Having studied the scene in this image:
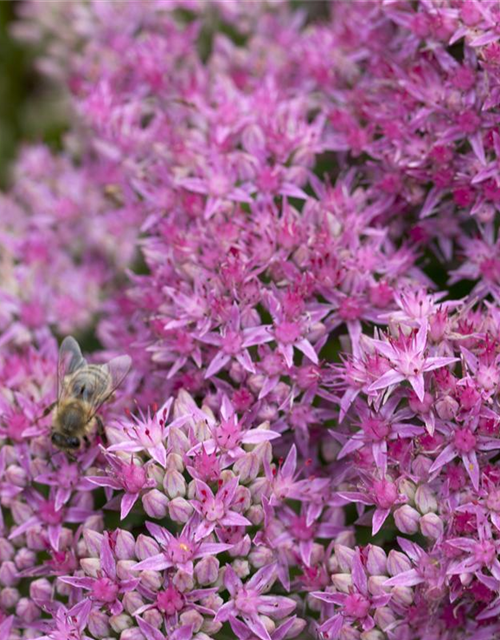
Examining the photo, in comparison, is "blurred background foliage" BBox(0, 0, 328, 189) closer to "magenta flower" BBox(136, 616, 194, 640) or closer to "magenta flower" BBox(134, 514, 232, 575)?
"magenta flower" BBox(134, 514, 232, 575)

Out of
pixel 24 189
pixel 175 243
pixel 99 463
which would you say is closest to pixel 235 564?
pixel 99 463

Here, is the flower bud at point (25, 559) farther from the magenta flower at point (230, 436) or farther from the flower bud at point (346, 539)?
the flower bud at point (346, 539)

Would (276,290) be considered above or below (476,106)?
below

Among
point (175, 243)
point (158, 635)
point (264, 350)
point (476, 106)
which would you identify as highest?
point (476, 106)

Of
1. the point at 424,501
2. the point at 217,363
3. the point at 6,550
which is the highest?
the point at 217,363

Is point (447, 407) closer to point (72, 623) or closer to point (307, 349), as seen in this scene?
point (307, 349)

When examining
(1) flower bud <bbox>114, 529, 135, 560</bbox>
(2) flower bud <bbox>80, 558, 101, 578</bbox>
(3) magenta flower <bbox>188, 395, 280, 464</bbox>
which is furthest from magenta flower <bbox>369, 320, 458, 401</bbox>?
(2) flower bud <bbox>80, 558, 101, 578</bbox>

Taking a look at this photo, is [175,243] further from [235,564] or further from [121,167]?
[235,564]

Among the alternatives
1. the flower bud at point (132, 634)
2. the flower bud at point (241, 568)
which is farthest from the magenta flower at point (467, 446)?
the flower bud at point (132, 634)

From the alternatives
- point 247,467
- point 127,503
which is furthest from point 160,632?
point 247,467
